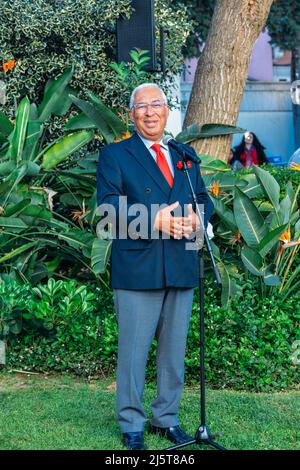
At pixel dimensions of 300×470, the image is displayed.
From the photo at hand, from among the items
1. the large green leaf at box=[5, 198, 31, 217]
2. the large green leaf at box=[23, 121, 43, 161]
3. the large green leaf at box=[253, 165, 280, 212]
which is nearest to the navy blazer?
the large green leaf at box=[5, 198, 31, 217]

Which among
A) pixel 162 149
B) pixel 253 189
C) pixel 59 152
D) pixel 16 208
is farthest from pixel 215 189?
pixel 162 149

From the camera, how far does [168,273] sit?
4.80m

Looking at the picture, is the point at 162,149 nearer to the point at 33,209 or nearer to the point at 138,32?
the point at 33,209

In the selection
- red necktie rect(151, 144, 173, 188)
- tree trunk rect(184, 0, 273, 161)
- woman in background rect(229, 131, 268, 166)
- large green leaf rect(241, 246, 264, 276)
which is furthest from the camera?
woman in background rect(229, 131, 268, 166)

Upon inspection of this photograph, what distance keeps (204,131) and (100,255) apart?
165 centimetres

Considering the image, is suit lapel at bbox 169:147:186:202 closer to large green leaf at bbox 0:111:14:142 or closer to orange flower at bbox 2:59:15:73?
large green leaf at bbox 0:111:14:142

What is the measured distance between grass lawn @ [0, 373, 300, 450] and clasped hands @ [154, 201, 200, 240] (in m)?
1.19

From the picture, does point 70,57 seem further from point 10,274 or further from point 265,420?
point 265,420

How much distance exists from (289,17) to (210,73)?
10.9m

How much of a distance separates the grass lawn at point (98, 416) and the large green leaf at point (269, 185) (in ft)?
4.65

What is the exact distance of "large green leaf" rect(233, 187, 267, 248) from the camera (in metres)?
6.59

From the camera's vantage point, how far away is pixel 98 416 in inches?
220

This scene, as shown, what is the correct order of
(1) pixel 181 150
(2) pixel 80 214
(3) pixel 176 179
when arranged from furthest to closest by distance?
(2) pixel 80 214 → (3) pixel 176 179 → (1) pixel 181 150

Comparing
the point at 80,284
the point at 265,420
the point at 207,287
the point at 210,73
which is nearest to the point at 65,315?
the point at 80,284
